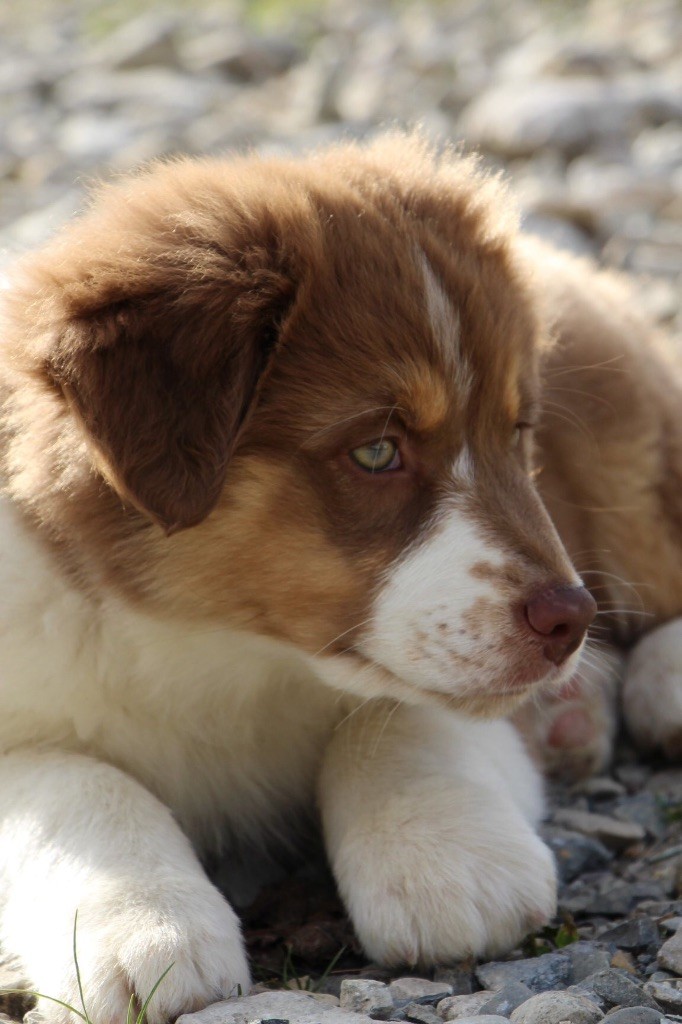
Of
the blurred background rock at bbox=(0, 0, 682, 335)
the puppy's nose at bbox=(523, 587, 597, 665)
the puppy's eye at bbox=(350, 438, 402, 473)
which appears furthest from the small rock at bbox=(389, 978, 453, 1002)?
the blurred background rock at bbox=(0, 0, 682, 335)

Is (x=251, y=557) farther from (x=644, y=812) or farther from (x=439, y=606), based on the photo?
(x=644, y=812)

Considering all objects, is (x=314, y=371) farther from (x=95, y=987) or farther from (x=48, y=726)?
(x=95, y=987)

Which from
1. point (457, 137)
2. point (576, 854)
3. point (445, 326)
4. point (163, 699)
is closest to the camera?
point (445, 326)

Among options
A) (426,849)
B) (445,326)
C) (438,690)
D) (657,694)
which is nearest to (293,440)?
(445,326)

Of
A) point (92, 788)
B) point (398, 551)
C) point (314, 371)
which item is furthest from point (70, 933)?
point (314, 371)

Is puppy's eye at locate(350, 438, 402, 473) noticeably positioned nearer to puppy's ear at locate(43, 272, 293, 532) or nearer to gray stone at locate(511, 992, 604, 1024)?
puppy's ear at locate(43, 272, 293, 532)

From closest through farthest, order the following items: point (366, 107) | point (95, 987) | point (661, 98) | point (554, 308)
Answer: point (95, 987)
point (554, 308)
point (661, 98)
point (366, 107)

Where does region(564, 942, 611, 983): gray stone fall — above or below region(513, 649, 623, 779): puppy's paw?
above
